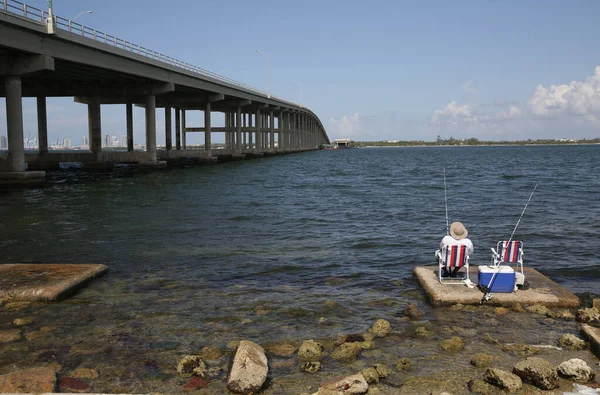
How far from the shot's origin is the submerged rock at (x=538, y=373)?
5742 mm

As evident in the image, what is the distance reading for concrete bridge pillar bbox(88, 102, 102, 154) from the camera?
190 feet

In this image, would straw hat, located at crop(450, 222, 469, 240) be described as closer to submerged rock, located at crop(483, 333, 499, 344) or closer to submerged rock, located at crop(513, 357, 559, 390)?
submerged rock, located at crop(483, 333, 499, 344)

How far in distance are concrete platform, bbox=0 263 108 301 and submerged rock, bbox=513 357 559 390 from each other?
7437 millimetres

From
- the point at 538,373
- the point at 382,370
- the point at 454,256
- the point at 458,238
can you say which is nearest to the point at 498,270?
the point at 454,256

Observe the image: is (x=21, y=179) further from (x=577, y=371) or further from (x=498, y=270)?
(x=577, y=371)

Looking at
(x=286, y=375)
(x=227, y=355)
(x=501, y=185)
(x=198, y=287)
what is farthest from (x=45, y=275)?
(x=501, y=185)

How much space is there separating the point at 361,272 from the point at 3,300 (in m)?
7.01

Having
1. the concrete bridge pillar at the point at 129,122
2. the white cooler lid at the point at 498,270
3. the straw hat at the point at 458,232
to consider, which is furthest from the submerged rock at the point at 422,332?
the concrete bridge pillar at the point at 129,122

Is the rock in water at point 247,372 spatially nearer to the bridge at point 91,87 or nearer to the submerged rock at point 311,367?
the submerged rock at point 311,367

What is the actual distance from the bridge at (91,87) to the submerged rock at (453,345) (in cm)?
2947

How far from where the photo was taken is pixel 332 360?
6.64m

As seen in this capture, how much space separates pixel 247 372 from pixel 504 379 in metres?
2.87

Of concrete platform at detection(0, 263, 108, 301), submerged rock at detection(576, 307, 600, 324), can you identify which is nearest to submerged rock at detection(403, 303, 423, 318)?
submerged rock at detection(576, 307, 600, 324)

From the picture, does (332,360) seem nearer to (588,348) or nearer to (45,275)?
(588,348)
